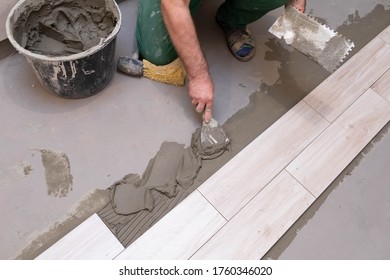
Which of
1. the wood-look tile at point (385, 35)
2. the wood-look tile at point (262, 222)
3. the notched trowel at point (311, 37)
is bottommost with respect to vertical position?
the wood-look tile at point (262, 222)

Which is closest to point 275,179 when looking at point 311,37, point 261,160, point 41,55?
point 261,160

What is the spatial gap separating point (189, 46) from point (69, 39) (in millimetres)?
564

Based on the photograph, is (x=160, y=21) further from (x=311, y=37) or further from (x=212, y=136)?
(x=311, y=37)

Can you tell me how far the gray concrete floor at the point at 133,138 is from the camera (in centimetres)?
132

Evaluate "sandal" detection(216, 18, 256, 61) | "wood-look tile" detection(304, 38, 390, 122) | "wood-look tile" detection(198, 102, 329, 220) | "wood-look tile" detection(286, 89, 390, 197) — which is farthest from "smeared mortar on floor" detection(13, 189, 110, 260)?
"wood-look tile" detection(304, 38, 390, 122)

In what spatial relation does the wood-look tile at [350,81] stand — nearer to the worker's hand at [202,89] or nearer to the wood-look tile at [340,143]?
the wood-look tile at [340,143]

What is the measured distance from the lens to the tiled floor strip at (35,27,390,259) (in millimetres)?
1278

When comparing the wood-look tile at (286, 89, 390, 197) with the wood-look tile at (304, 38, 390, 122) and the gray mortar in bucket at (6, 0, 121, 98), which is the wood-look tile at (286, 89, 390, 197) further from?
the gray mortar in bucket at (6, 0, 121, 98)

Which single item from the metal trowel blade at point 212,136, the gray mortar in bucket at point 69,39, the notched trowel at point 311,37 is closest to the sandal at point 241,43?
the notched trowel at point 311,37

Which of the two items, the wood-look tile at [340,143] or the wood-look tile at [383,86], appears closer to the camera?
the wood-look tile at [340,143]

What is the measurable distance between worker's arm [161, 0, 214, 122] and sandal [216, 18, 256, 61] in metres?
0.52

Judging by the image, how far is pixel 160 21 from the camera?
1.49 meters

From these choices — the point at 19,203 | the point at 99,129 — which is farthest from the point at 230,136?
the point at 19,203

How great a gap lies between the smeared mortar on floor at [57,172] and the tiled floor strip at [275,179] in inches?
7.3
